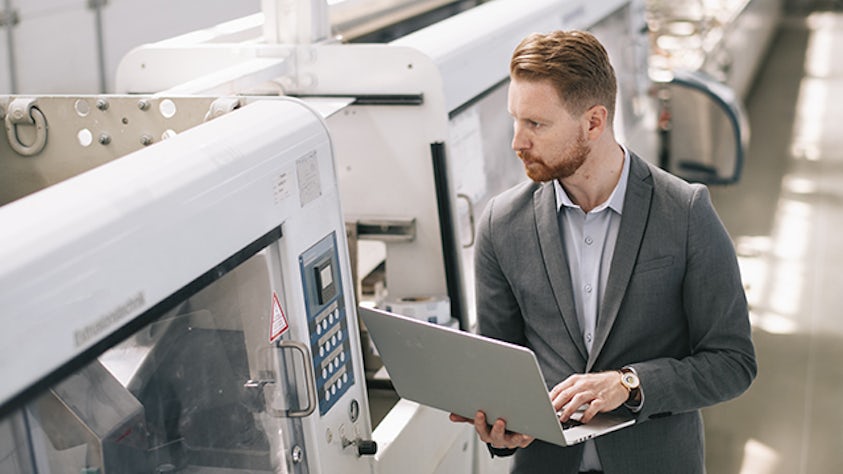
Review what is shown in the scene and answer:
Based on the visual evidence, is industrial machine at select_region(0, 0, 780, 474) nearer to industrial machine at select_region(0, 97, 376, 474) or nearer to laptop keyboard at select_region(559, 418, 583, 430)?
industrial machine at select_region(0, 97, 376, 474)

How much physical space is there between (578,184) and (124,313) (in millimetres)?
1013

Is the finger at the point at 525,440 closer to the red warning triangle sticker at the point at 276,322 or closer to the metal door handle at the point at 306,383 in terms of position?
the metal door handle at the point at 306,383

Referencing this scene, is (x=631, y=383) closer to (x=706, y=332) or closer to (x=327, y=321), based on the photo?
(x=706, y=332)

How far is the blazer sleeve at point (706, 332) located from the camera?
82.2 inches

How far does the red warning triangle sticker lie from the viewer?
2.03m

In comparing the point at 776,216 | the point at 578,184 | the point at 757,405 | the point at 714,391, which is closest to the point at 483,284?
the point at 578,184

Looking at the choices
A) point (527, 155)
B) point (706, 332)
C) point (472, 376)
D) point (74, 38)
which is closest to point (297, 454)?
point (472, 376)

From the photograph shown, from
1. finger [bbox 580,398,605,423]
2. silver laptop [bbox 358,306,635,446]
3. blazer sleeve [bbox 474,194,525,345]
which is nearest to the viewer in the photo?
silver laptop [bbox 358,306,635,446]

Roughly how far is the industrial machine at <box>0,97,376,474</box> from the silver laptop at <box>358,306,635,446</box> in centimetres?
17

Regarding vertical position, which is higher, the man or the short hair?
the short hair

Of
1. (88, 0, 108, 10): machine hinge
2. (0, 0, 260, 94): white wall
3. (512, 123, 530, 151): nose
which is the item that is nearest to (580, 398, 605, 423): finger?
(512, 123, 530, 151): nose

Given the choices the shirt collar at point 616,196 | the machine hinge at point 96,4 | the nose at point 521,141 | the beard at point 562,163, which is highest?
the machine hinge at point 96,4

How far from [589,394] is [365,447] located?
23.5 inches

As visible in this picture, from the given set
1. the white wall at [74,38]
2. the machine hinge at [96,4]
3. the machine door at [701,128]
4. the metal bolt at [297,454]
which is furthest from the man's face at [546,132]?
the machine door at [701,128]
